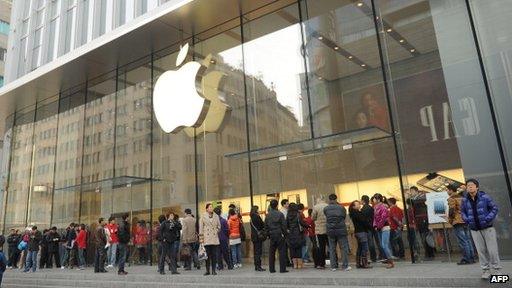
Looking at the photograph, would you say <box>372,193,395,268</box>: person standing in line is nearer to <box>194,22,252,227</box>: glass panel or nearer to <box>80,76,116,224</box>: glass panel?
<box>194,22,252,227</box>: glass panel

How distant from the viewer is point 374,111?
12492 millimetres

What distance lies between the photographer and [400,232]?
10930mm

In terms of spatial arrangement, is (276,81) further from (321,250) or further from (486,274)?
(486,274)

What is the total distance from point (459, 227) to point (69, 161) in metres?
17.9

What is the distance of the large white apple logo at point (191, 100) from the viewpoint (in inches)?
600

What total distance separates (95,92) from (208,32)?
737 cm

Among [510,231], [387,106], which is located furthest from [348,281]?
[387,106]

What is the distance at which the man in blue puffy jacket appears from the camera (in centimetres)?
652

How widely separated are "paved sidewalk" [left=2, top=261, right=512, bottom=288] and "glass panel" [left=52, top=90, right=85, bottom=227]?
626cm

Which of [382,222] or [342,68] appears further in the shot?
[342,68]

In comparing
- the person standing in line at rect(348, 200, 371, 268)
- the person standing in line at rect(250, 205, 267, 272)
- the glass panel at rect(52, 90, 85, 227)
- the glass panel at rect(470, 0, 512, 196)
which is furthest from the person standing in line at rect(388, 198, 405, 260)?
the glass panel at rect(52, 90, 85, 227)

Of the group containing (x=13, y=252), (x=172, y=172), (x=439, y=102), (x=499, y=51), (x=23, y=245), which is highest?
(x=499, y=51)

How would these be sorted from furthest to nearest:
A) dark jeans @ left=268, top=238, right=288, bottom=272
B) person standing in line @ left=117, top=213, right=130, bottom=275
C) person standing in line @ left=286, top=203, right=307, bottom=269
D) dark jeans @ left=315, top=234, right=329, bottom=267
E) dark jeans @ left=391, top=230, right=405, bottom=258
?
1. person standing in line @ left=117, top=213, right=130, bottom=275
2. dark jeans @ left=391, top=230, right=405, bottom=258
3. dark jeans @ left=315, top=234, right=329, bottom=267
4. person standing in line @ left=286, top=203, right=307, bottom=269
5. dark jeans @ left=268, top=238, right=288, bottom=272

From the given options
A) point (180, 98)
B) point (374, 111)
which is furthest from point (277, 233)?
point (180, 98)
